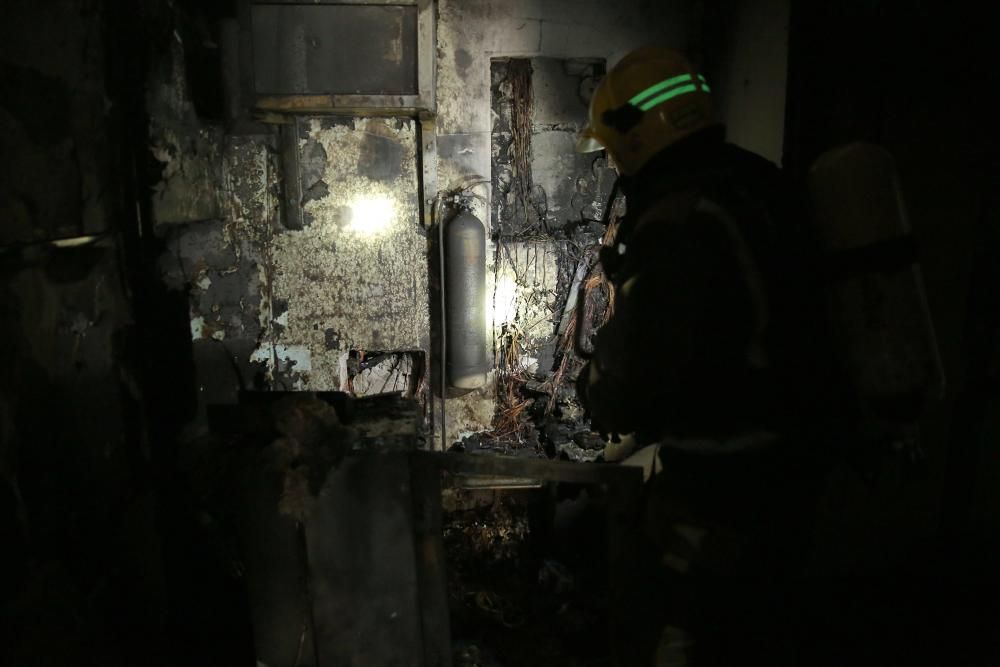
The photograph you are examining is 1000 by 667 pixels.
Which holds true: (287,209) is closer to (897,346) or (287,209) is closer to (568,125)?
(568,125)

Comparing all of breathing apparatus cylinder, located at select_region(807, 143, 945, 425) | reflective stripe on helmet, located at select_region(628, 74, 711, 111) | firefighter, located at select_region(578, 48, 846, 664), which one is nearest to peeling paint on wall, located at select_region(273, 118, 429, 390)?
reflective stripe on helmet, located at select_region(628, 74, 711, 111)

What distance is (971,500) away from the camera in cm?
282

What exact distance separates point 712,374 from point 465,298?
13.8 ft

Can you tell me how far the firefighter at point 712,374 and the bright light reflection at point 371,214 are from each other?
4223 mm

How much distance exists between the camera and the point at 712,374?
73.9 inches

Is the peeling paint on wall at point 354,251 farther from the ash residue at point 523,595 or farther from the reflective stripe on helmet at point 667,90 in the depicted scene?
the reflective stripe on helmet at point 667,90

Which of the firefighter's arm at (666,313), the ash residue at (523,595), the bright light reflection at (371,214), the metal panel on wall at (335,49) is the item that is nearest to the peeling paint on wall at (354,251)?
the bright light reflection at (371,214)

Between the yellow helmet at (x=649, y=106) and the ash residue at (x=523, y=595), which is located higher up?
the yellow helmet at (x=649, y=106)

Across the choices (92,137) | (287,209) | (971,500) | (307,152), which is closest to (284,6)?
(307,152)

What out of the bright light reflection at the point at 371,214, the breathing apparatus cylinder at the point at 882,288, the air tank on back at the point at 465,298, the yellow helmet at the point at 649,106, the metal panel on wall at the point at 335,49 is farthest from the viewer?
the bright light reflection at the point at 371,214

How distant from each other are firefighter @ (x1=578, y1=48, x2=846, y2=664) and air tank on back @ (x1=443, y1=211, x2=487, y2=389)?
148 inches

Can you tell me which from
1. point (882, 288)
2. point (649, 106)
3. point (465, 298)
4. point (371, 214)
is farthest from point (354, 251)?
point (882, 288)

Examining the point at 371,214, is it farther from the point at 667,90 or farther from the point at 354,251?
the point at 667,90

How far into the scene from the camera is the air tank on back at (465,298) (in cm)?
586
